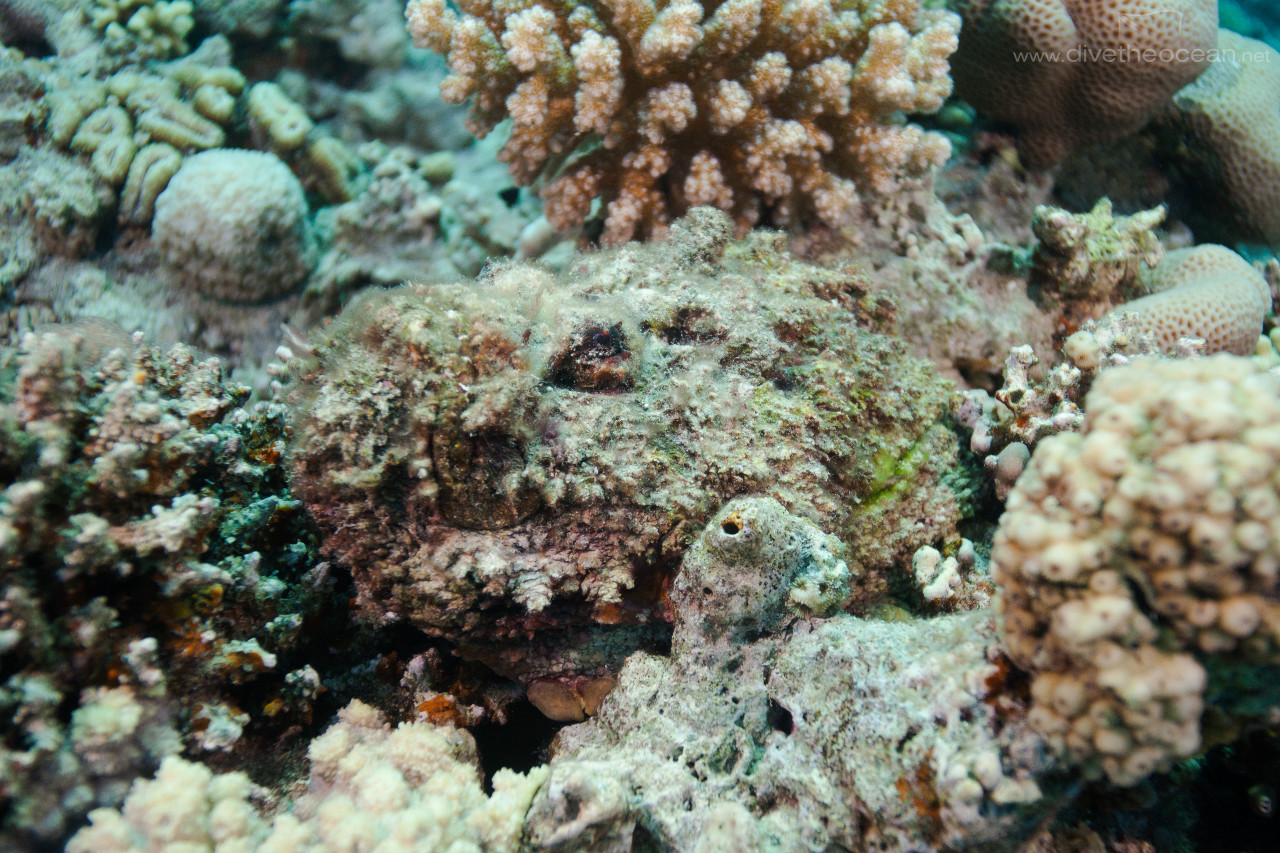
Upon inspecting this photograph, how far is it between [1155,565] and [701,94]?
2466 mm

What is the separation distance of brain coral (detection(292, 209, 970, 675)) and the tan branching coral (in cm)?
69

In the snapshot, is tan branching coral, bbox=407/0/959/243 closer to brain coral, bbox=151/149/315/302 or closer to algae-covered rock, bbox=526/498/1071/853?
brain coral, bbox=151/149/315/302

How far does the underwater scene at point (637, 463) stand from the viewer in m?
1.25

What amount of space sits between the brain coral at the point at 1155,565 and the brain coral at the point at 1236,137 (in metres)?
3.89

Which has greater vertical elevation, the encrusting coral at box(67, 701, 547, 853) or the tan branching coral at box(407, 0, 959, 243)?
the tan branching coral at box(407, 0, 959, 243)

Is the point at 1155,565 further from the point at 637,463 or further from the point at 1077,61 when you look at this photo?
the point at 1077,61

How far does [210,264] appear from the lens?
10.2 feet

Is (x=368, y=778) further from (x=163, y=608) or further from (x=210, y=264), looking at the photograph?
(x=210, y=264)

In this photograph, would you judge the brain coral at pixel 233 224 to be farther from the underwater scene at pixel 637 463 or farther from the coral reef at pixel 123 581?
the coral reef at pixel 123 581

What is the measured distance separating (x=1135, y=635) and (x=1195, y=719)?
0.59 ft

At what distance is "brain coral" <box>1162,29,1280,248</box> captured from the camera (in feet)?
12.3

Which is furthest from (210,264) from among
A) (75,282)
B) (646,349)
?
(646,349)

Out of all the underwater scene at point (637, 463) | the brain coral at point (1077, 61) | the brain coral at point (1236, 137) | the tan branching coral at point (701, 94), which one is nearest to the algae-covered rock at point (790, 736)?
the underwater scene at point (637, 463)

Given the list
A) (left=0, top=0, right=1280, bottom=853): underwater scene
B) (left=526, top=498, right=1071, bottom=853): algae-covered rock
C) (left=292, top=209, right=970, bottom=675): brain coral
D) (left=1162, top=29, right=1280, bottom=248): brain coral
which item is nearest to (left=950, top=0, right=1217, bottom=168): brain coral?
(left=0, top=0, right=1280, bottom=853): underwater scene
